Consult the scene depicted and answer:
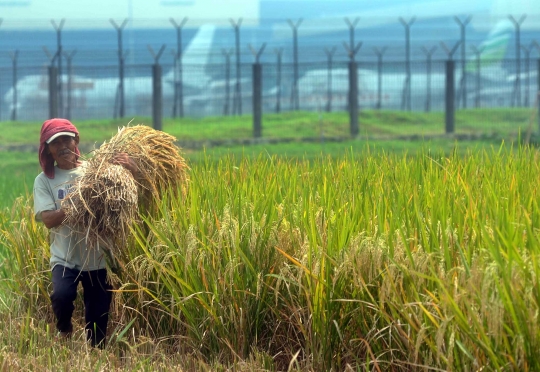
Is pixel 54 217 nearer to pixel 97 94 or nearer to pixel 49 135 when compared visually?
pixel 49 135

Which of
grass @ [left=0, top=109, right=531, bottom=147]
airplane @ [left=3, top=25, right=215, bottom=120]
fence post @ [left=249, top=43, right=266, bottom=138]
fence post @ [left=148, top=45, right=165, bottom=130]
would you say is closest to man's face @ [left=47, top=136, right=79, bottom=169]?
fence post @ [left=148, top=45, right=165, bottom=130]

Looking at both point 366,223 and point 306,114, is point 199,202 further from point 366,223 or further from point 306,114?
point 306,114

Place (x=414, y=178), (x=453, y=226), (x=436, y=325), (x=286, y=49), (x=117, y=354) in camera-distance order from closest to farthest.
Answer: (x=436, y=325) → (x=453, y=226) → (x=117, y=354) → (x=414, y=178) → (x=286, y=49)

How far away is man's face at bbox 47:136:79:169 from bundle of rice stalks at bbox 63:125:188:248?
12 centimetres

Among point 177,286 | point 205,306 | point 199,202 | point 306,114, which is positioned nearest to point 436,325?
point 205,306

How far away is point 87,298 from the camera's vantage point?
4.80 m

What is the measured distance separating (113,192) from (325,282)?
1.26 m

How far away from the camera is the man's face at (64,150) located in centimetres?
471

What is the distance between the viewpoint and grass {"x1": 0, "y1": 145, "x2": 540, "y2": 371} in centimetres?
329

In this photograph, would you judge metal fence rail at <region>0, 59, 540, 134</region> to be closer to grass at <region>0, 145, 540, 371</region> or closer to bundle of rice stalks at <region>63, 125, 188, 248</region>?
bundle of rice stalks at <region>63, 125, 188, 248</region>

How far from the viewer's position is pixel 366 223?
420 centimetres

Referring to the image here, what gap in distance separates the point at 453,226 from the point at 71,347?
2029mm

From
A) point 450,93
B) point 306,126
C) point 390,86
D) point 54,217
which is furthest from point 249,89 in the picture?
point 54,217

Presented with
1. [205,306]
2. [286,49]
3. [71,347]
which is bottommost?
[71,347]
